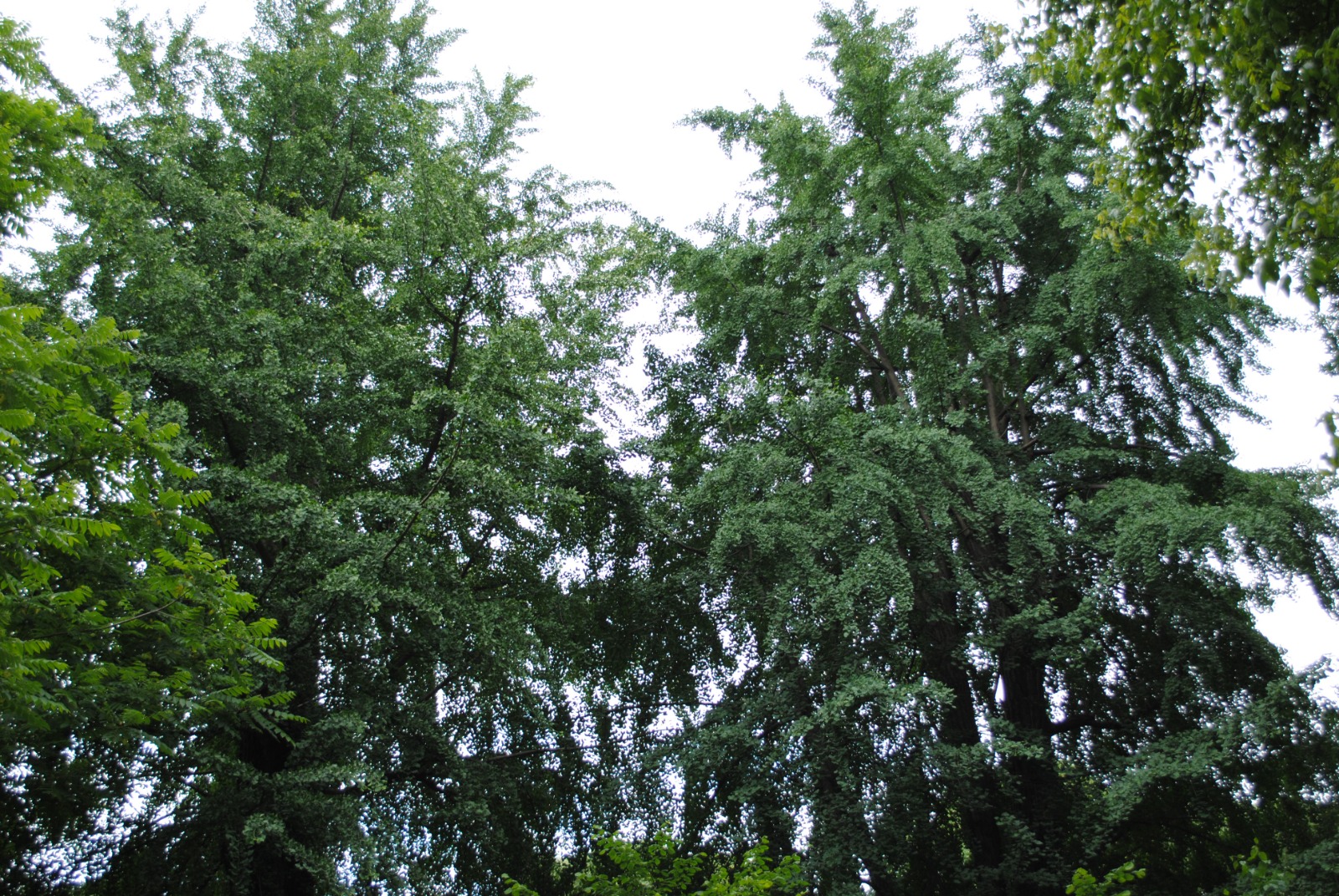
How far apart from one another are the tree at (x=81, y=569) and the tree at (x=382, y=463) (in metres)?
1.11

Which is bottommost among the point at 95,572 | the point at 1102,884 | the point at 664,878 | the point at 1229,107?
the point at 1102,884

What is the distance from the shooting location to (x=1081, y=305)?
818cm

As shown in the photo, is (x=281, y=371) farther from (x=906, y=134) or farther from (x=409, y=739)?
(x=906, y=134)

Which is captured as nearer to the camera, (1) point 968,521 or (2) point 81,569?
(2) point 81,569

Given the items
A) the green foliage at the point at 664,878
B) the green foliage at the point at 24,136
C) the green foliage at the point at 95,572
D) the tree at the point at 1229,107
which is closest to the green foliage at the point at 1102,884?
the green foliage at the point at 664,878

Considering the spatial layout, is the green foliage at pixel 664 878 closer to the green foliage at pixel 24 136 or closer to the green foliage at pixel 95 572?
the green foliage at pixel 95 572

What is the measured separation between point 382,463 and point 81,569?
368cm

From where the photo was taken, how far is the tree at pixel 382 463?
611 cm

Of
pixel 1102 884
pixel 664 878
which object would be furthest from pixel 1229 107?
pixel 664 878

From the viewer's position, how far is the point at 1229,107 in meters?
4.37

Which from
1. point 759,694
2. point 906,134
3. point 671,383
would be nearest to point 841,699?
point 759,694

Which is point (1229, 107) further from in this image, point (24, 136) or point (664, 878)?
point (24, 136)

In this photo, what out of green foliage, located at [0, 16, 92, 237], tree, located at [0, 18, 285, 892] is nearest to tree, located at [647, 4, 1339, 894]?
tree, located at [0, 18, 285, 892]

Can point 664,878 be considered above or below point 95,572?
below
